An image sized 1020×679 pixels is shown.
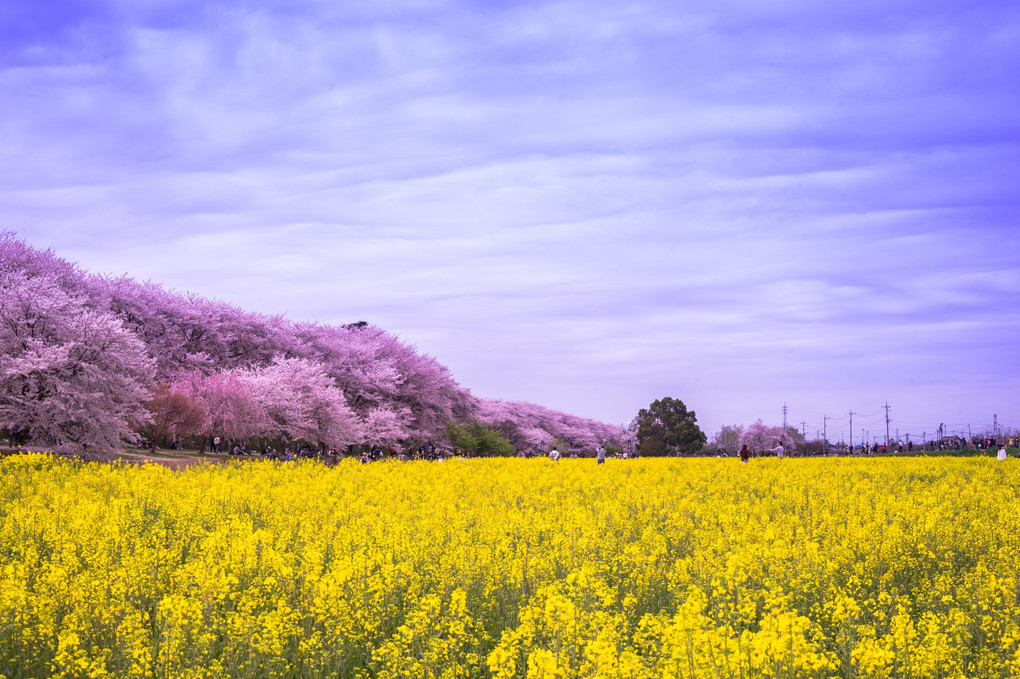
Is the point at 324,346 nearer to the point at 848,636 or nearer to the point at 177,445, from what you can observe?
the point at 177,445

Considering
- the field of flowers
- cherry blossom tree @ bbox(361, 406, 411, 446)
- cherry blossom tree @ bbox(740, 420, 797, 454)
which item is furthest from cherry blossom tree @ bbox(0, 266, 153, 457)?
cherry blossom tree @ bbox(740, 420, 797, 454)

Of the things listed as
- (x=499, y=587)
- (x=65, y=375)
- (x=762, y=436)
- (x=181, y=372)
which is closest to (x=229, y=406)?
(x=181, y=372)

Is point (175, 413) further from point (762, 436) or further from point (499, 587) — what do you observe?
point (762, 436)

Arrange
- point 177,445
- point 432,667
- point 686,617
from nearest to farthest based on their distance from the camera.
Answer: point 686,617, point 432,667, point 177,445

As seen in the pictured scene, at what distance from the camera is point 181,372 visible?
4712cm

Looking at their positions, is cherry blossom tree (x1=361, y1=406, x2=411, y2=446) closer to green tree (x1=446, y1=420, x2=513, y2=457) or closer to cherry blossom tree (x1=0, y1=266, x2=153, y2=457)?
green tree (x1=446, y1=420, x2=513, y2=457)

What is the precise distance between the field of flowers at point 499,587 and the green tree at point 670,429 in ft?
223

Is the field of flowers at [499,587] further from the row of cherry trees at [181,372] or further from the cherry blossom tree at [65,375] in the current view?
the row of cherry trees at [181,372]

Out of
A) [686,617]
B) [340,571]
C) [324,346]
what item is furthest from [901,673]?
[324,346]

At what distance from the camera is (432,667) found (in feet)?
20.8

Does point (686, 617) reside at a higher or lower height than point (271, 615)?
higher

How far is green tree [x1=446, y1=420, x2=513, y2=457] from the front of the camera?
61.1 metres

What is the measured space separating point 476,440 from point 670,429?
29.2 m

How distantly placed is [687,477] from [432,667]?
1690 centimetres
